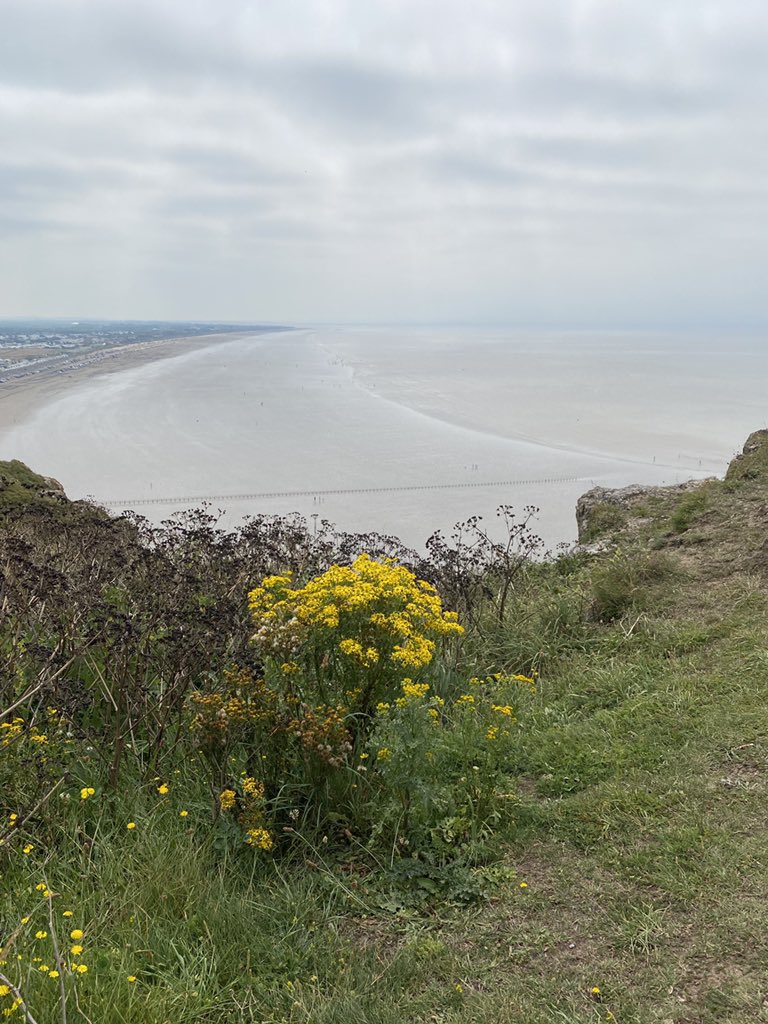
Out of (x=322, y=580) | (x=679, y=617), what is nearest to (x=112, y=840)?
(x=322, y=580)

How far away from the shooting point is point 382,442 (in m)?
31.7

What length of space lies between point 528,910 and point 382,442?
93.4 feet

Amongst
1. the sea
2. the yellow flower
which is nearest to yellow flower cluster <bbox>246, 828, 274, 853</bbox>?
the yellow flower

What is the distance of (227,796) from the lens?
371 centimetres

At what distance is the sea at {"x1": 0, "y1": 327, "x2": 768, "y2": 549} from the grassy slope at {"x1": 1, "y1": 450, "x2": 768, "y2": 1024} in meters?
6.36

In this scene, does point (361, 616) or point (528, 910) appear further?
point (361, 616)

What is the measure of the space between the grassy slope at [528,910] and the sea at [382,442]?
6.36m

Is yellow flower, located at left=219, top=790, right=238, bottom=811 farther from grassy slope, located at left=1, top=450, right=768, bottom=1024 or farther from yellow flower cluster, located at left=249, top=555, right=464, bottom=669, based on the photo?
yellow flower cluster, located at left=249, top=555, right=464, bottom=669

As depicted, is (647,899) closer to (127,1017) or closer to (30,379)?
(127,1017)

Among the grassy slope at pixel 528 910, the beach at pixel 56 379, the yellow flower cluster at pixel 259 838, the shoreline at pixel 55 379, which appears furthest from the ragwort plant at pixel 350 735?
the shoreline at pixel 55 379

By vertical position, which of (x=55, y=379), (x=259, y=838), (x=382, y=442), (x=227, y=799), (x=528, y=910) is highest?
(x=55, y=379)

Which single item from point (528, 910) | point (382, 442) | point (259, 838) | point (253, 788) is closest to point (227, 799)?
point (253, 788)

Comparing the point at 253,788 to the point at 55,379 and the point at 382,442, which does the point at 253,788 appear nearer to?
the point at 382,442

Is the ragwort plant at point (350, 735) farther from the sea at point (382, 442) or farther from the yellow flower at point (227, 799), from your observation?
the sea at point (382, 442)
